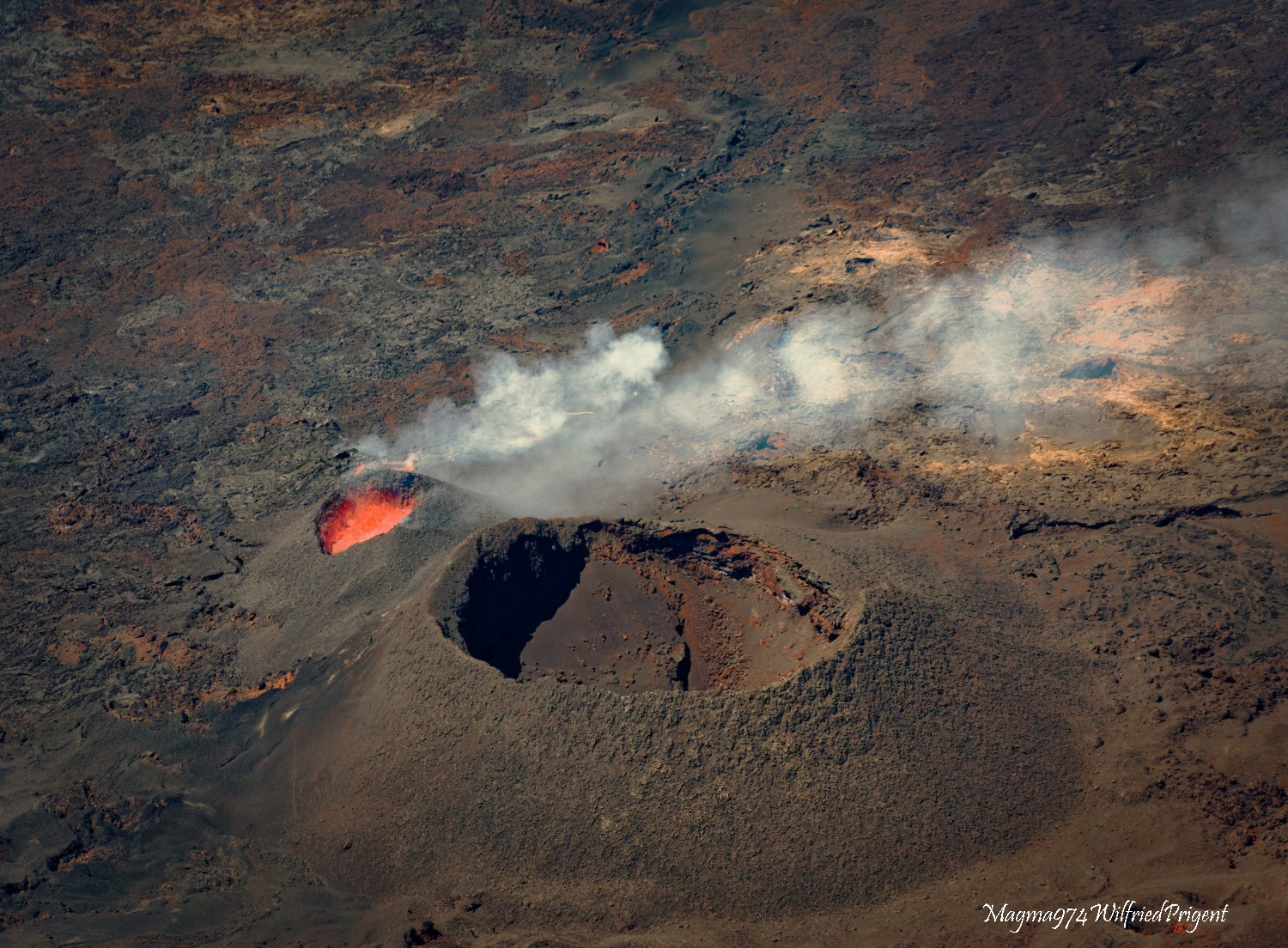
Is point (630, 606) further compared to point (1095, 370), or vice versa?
point (1095, 370)

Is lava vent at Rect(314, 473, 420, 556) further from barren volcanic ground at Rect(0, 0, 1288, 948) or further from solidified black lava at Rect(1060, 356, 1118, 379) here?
solidified black lava at Rect(1060, 356, 1118, 379)

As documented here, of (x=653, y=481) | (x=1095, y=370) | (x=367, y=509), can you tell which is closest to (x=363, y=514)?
(x=367, y=509)

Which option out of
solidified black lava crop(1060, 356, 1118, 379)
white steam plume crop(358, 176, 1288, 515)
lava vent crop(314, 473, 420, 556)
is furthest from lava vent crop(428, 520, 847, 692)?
solidified black lava crop(1060, 356, 1118, 379)

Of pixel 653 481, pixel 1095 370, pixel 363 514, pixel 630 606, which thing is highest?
pixel 363 514

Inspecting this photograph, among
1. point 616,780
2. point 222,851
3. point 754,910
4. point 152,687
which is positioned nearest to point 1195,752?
point 754,910

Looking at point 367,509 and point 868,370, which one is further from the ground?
point 367,509

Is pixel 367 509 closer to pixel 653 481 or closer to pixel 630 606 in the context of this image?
pixel 653 481

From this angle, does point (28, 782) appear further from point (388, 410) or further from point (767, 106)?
point (767, 106)
